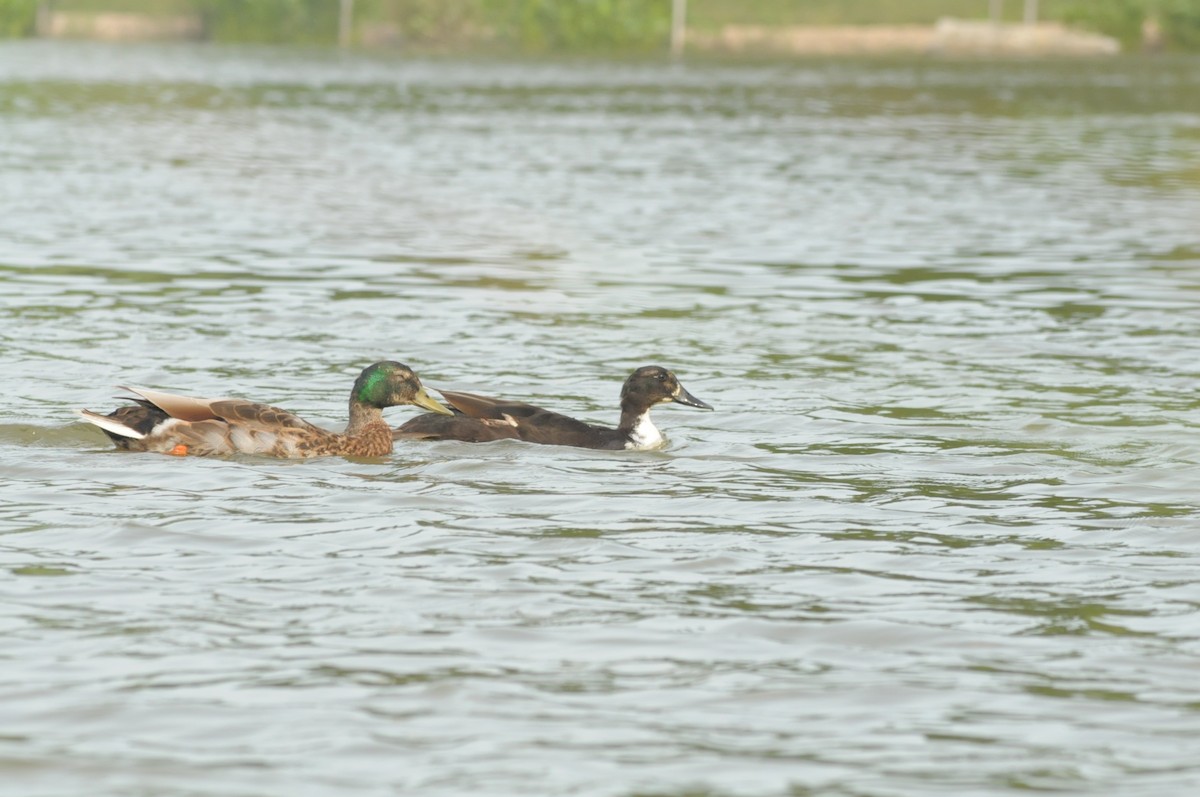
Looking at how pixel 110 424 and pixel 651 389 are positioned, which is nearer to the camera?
pixel 110 424

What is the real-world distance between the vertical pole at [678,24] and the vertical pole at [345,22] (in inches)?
706

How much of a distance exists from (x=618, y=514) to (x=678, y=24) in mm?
105486

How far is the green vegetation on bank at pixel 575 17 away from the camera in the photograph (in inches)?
4402

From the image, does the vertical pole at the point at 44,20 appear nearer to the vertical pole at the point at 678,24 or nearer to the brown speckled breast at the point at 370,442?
the vertical pole at the point at 678,24

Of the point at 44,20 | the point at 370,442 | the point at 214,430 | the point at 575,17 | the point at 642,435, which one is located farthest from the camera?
the point at 44,20

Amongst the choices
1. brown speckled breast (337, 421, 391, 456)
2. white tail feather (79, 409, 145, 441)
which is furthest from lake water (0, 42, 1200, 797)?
brown speckled breast (337, 421, 391, 456)

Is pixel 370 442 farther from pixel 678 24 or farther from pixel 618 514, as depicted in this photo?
pixel 678 24

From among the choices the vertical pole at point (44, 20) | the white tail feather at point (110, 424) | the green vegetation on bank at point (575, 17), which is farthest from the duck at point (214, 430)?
the vertical pole at point (44, 20)

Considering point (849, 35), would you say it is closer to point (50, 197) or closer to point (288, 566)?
point (50, 197)

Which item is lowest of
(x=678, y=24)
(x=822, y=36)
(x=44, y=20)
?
(x=44, y=20)

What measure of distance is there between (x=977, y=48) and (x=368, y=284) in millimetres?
88348

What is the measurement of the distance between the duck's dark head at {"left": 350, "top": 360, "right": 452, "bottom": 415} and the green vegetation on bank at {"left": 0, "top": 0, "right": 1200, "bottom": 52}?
102 meters

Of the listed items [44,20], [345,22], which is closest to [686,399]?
[345,22]

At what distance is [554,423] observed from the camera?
12.5m
